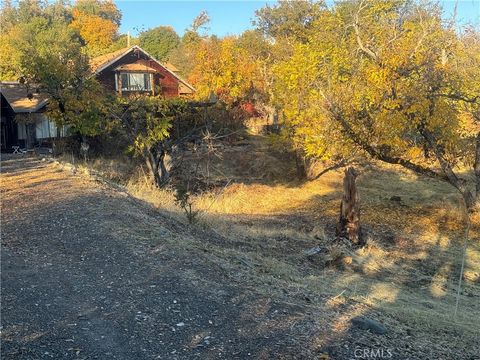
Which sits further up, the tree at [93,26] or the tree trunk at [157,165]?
the tree at [93,26]


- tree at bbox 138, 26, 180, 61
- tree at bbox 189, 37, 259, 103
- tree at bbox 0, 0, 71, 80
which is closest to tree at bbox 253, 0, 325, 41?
tree at bbox 189, 37, 259, 103

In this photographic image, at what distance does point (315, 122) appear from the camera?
18.2 m

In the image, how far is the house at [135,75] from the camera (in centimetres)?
3575

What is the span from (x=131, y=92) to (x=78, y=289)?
3042 centimetres

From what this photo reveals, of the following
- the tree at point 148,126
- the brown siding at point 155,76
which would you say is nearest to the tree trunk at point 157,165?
the tree at point 148,126

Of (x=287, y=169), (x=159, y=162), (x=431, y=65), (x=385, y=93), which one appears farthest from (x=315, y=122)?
(x=287, y=169)

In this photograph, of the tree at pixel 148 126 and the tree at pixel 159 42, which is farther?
the tree at pixel 159 42

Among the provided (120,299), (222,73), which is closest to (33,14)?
(222,73)

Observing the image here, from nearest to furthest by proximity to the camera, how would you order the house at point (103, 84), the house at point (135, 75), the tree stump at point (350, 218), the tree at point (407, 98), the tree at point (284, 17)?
the tree stump at point (350, 218) → the tree at point (407, 98) → the house at point (103, 84) → the house at point (135, 75) → the tree at point (284, 17)

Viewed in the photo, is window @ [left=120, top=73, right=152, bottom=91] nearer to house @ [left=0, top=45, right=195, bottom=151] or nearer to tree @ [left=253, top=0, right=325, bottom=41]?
house @ [left=0, top=45, right=195, bottom=151]

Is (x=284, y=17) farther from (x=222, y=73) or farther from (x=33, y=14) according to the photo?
(x=33, y=14)

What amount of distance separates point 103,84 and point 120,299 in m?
30.7

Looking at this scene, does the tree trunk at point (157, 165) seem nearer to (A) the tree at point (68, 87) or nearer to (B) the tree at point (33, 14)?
(A) the tree at point (68, 87)

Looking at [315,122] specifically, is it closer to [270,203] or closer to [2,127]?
[270,203]
